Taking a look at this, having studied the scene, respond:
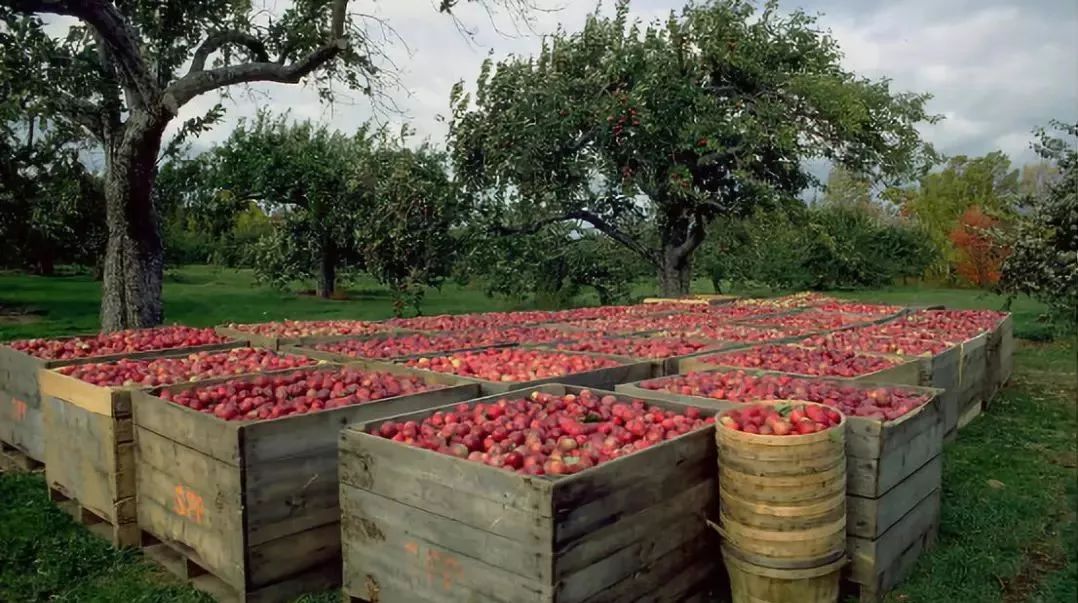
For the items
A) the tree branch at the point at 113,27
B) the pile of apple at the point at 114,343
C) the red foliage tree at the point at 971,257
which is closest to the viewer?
the pile of apple at the point at 114,343

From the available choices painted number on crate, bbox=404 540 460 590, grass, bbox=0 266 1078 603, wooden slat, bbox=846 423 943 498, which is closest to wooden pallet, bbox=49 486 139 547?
grass, bbox=0 266 1078 603

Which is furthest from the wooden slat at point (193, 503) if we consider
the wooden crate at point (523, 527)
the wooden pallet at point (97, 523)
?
the wooden crate at point (523, 527)

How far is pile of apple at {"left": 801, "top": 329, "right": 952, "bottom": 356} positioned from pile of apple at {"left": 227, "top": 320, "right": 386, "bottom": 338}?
17.8 feet

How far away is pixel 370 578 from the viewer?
392cm

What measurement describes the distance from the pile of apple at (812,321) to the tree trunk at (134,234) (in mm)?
9699

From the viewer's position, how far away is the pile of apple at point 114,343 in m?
7.29

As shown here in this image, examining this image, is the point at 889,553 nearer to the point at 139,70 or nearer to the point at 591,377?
the point at 591,377

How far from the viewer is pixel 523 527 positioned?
3223 millimetres

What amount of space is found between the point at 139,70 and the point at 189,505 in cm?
924

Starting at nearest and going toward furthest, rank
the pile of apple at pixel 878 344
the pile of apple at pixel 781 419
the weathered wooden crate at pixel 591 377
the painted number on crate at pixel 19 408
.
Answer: the pile of apple at pixel 781 419
the weathered wooden crate at pixel 591 377
the painted number on crate at pixel 19 408
the pile of apple at pixel 878 344

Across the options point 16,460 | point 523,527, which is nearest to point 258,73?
point 16,460

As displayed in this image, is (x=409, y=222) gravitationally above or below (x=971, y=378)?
above

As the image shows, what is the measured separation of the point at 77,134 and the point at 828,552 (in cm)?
1733

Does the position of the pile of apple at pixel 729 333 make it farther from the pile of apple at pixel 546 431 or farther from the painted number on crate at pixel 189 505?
the painted number on crate at pixel 189 505
